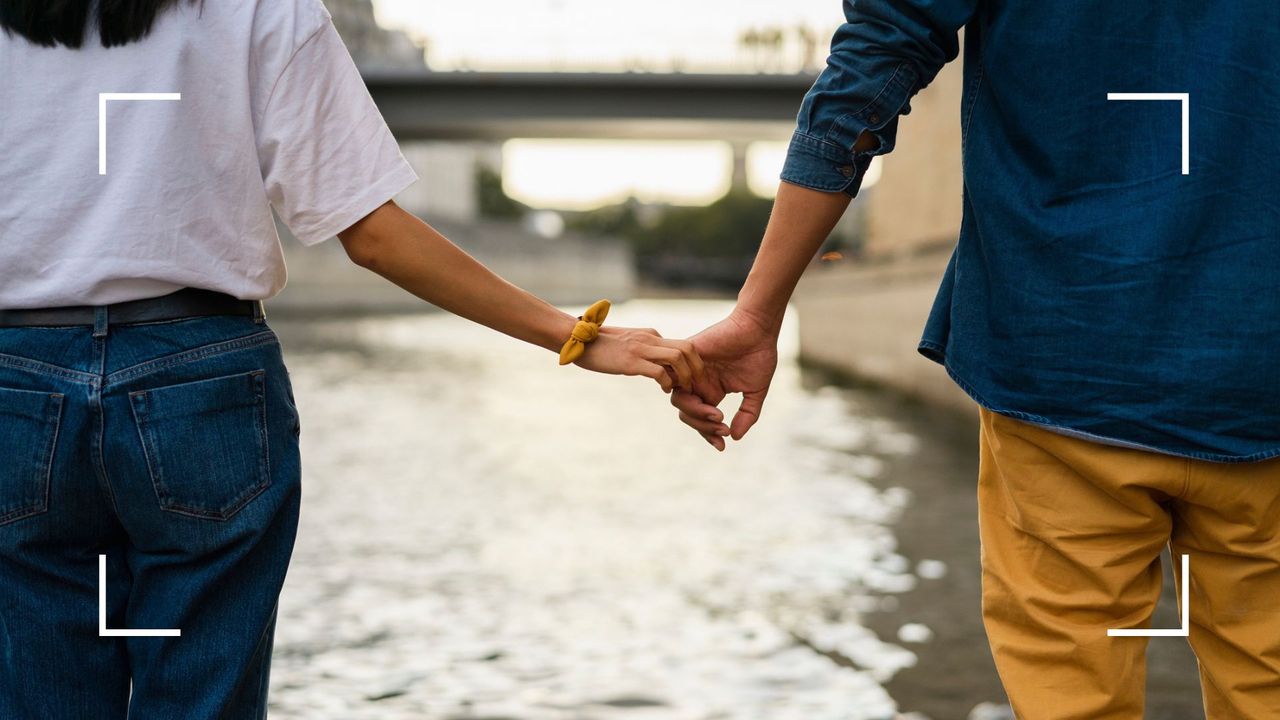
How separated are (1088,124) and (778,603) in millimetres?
3981

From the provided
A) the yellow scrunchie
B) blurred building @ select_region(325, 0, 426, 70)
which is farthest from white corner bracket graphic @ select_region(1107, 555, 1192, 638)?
blurred building @ select_region(325, 0, 426, 70)

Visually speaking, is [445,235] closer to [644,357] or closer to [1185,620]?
[644,357]

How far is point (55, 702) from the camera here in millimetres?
2117

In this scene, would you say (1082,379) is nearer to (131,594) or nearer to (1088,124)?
(1088,124)

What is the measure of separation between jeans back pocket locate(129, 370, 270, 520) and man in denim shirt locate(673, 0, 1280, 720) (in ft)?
3.45

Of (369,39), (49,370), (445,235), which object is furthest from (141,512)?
(369,39)

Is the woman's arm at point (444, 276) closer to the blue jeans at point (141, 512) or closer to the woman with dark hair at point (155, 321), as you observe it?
the woman with dark hair at point (155, 321)

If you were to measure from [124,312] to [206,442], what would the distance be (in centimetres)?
22

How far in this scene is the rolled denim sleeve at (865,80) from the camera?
212 centimetres

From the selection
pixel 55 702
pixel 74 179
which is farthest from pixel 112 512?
pixel 74 179

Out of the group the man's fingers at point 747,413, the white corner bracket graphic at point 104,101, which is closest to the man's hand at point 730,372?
the man's fingers at point 747,413

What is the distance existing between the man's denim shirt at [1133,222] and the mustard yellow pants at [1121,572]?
0.18ft

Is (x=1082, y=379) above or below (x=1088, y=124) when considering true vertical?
below

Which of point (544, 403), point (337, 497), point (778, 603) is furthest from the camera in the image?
point (544, 403)
